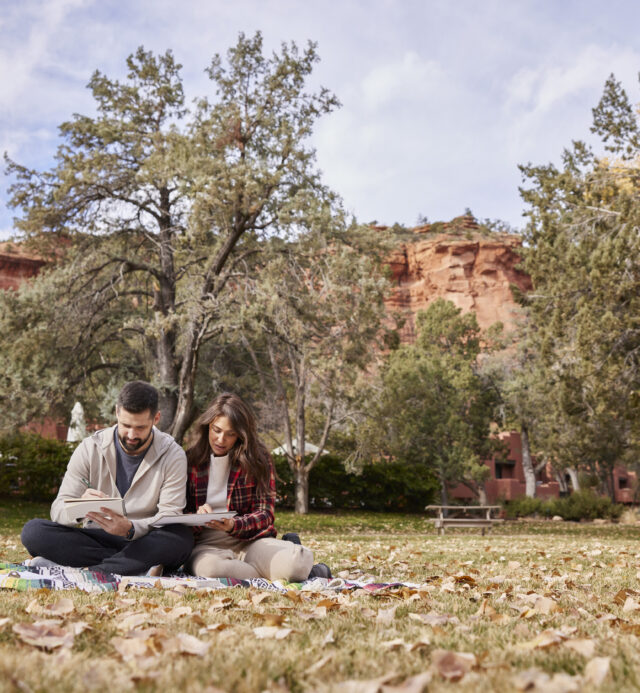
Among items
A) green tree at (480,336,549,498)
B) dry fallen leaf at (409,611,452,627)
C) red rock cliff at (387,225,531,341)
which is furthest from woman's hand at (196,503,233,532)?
red rock cliff at (387,225,531,341)

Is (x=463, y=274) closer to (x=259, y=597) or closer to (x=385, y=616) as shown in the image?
(x=259, y=597)

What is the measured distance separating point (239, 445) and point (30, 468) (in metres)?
17.8

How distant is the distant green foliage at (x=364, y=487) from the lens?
25.6m

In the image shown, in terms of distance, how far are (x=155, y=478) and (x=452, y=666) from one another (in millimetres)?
3063

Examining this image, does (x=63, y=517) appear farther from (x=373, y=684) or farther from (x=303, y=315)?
(x=303, y=315)

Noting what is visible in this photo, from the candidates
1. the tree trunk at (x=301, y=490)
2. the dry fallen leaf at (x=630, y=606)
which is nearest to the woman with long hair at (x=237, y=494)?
the dry fallen leaf at (x=630, y=606)

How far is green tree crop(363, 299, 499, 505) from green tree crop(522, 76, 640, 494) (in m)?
11.2

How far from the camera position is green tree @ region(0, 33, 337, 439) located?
1669cm

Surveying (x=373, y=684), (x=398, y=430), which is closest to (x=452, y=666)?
Result: (x=373, y=684)

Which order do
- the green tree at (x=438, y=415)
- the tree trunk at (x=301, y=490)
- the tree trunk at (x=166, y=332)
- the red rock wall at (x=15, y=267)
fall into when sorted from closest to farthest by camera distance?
the tree trunk at (x=166, y=332) → the tree trunk at (x=301, y=490) → the green tree at (x=438, y=415) → the red rock wall at (x=15, y=267)

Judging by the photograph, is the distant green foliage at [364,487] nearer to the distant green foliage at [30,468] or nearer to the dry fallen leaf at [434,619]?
the distant green foliage at [30,468]

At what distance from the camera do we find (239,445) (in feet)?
16.5

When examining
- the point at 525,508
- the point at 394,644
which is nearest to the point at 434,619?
the point at 394,644

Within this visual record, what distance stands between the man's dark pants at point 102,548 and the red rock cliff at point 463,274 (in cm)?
5026
